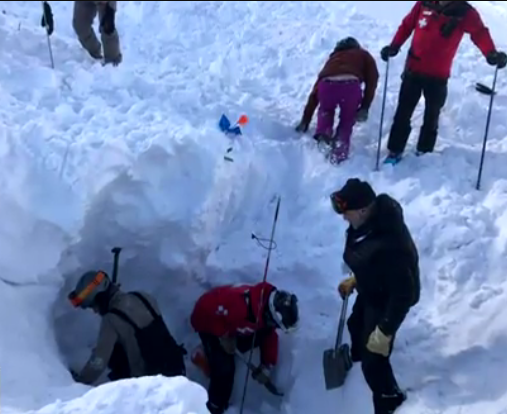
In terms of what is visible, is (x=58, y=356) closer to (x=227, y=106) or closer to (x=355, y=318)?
(x=355, y=318)

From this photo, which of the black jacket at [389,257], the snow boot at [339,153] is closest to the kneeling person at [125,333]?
the black jacket at [389,257]

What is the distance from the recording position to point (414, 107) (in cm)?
877

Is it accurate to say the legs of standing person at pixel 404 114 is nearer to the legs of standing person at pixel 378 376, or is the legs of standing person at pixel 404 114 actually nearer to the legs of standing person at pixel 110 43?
the legs of standing person at pixel 378 376

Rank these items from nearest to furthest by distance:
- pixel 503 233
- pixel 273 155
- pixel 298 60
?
pixel 503 233, pixel 273 155, pixel 298 60

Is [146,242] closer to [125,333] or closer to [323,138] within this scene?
[125,333]

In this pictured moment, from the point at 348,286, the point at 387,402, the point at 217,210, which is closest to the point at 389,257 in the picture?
the point at 348,286

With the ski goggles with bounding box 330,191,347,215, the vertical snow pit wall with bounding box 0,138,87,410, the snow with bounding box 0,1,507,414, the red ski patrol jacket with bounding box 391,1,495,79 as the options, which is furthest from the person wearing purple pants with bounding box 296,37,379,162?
the vertical snow pit wall with bounding box 0,138,87,410

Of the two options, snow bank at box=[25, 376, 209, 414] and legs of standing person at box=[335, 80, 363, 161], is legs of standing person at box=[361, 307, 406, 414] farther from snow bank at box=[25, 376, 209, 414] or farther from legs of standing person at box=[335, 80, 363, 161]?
legs of standing person at box=[335, 80, 363, 161]

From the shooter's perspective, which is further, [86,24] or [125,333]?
[86,24]

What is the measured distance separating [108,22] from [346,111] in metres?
3.03

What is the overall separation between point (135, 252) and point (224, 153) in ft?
4.48

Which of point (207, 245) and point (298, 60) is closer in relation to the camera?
point (207, 245)

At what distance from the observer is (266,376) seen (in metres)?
7.82

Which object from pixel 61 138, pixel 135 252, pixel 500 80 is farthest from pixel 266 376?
pixel 500 80
